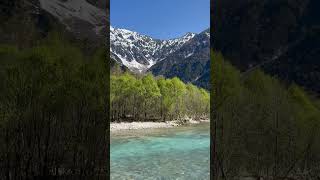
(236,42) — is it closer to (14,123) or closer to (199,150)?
(14,123)

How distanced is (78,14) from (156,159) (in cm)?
1769

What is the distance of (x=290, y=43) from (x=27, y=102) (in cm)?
604

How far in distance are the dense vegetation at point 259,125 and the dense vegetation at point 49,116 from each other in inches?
104

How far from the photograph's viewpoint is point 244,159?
31.0 ft

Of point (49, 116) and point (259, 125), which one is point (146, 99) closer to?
point (49, 116)

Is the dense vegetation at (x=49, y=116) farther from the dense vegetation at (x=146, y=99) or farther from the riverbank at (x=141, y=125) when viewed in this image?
the dense vegetation at (x=146, y=99)

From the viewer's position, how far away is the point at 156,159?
2594 cm

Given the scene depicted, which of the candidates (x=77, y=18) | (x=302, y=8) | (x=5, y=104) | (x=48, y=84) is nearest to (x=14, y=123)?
(x=5, y=104)

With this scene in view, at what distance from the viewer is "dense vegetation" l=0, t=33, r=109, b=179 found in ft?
30.3

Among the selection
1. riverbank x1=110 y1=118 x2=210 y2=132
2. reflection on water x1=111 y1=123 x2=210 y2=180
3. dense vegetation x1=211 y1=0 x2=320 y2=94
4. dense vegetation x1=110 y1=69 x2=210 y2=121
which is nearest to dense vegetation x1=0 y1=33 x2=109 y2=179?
dense vegetation x1=211 y1=0 x2=320 y2=94

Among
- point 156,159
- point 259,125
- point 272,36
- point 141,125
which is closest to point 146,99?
point 141,125

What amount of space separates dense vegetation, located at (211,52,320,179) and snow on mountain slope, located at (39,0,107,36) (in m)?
2.78

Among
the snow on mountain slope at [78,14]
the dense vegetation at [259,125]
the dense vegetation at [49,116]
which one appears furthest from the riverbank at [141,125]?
the dense vegetation at [259,125]

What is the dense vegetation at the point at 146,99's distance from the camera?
5359 centimetres
